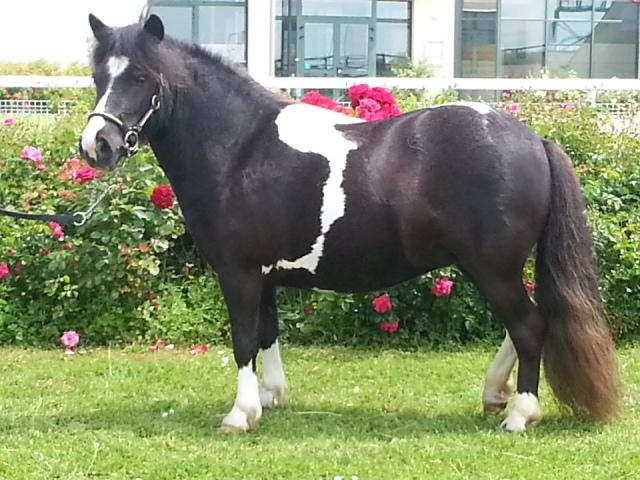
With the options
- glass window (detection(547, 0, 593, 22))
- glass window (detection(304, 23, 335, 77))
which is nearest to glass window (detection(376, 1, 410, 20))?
glass window (detection(304, 23, 335, 77))

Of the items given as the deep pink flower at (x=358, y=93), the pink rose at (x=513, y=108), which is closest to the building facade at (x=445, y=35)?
the pink rose at (x=513, y=108)

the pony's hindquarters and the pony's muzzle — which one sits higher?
the pony's muzzle

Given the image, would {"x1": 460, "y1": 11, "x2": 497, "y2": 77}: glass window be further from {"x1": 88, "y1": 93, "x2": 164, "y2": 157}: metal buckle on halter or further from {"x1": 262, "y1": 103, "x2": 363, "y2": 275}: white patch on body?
{"x1": 88, "y1": 93, "x2": 164, "y2": 157}: metal buckle on halter

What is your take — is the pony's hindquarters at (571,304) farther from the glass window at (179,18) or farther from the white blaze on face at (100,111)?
the glass window at (179,18)

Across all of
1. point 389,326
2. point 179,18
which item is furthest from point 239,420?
point 179,18

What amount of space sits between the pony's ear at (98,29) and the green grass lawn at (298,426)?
1938mm

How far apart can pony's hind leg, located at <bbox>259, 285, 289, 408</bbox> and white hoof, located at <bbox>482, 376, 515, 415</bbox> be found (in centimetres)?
113

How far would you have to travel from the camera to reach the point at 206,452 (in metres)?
4.39

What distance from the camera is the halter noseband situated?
4.57 metres

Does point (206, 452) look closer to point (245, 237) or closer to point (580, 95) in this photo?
point (245, 237)

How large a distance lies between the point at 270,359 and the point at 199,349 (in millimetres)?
1736

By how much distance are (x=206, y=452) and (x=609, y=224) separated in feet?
13.2

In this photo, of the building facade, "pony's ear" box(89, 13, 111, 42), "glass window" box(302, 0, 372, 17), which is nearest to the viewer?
"pony's ear" box(89, 13, 111, 42)

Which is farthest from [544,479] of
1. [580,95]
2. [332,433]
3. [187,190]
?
[580,95]
